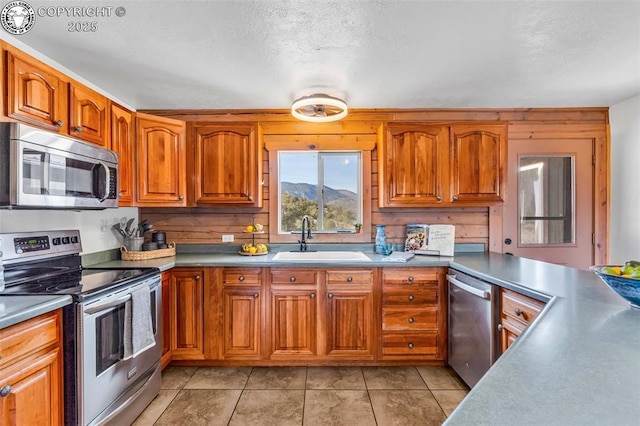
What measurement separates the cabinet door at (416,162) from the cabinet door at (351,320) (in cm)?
93

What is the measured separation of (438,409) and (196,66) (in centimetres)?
281

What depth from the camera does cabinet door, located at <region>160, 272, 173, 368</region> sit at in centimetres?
251

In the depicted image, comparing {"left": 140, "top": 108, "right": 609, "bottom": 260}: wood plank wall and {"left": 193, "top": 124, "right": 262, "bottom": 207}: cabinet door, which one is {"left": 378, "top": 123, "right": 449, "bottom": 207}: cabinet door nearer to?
{"left": 140, "top": 108, "right": 609, "bottom": 260}: wood plank wall

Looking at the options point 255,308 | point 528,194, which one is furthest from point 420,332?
point 528,194

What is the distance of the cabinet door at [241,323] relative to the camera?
2627 millimetres

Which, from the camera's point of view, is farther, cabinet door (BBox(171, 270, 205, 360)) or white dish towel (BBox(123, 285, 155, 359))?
cabinet door (BBox(171, 270, 205, 360))

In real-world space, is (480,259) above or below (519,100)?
below

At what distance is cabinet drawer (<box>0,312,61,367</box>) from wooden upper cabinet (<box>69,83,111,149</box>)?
114 centimetres

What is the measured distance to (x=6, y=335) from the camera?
1.26m

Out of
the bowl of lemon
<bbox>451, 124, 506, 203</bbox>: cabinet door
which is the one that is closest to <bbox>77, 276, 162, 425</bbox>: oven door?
the bowl of lemon

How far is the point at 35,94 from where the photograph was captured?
68.1 inches

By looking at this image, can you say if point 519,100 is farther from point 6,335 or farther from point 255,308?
point 6,335

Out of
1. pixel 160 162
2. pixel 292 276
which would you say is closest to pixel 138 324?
pixel 292 276

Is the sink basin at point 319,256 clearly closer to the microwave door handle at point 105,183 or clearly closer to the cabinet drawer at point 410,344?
the cabinet drawer at point 410,344
